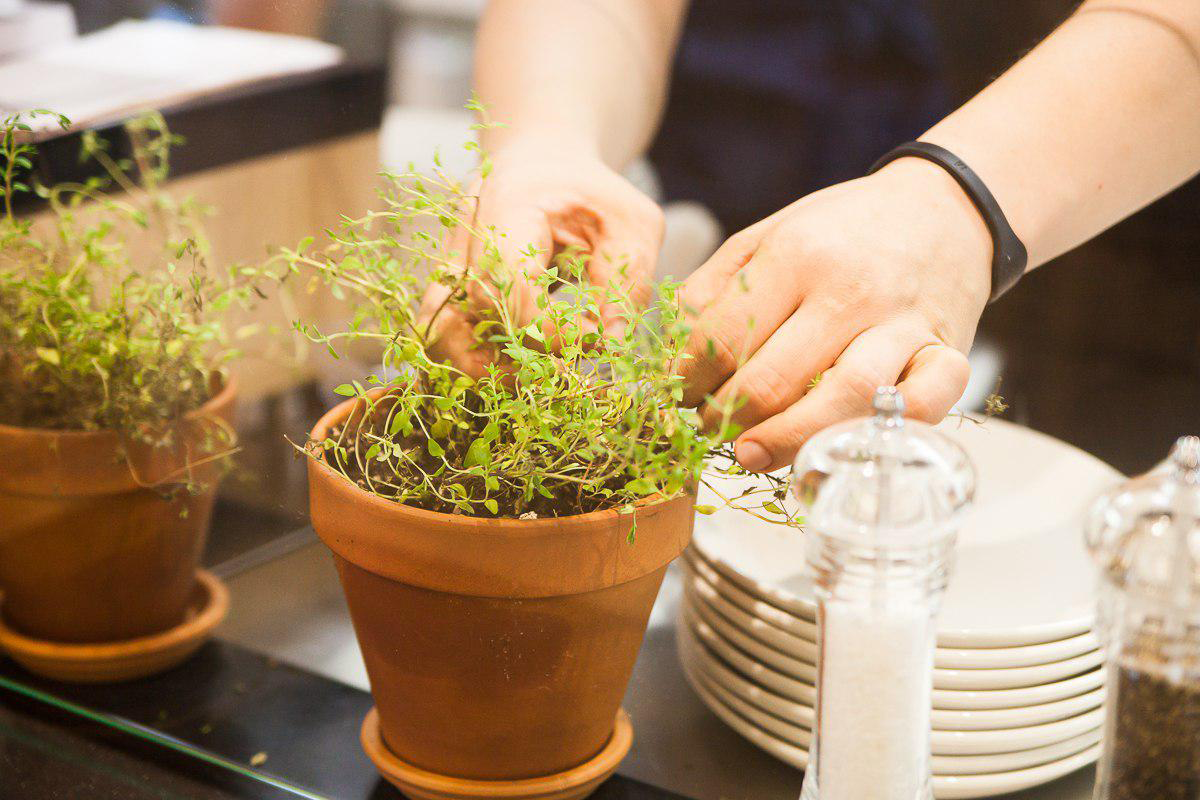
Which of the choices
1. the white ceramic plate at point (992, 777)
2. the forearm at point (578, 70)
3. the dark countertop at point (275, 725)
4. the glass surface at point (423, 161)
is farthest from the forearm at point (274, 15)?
the white ceramic plate at point (992, 777)

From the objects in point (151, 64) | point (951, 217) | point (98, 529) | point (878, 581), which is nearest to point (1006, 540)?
point (951, 217)

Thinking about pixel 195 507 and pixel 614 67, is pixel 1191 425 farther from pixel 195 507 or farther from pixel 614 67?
pixel 195 507

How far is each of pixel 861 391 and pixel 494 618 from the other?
0.26m

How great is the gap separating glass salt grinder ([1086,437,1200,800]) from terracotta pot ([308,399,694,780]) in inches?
10.5

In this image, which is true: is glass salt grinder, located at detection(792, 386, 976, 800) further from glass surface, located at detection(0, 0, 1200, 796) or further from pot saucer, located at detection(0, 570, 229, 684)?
pot saucer, located at detection(0, 570, 229, 684)

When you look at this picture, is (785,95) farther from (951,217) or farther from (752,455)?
(752,455)

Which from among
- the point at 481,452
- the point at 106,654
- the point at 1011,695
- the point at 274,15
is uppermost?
the point at 274,15

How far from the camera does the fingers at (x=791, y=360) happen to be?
2.26ft

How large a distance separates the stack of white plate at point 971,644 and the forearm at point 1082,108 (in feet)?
0.66

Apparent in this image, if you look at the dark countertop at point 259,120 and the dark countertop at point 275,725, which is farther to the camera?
the dark countertop at point 259,120

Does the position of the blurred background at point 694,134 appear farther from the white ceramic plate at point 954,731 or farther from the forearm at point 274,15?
the white ceramic plate at point 954,731

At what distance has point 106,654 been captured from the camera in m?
0.97

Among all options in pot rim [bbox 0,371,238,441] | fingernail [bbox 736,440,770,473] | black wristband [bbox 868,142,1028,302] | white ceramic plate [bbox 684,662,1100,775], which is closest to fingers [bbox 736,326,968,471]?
fingernail [bbox 736,440,770,473]

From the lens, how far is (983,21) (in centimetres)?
88
